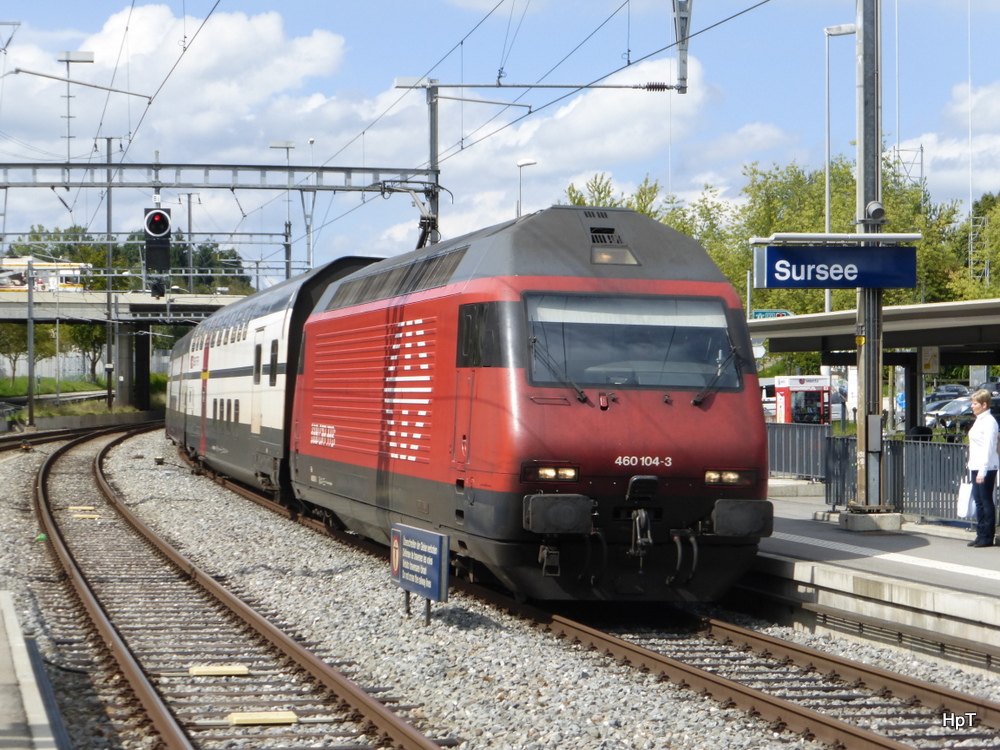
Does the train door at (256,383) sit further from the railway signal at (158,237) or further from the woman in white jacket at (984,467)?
the woman in white jacket at (984,467)

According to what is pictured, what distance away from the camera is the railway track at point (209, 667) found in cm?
716

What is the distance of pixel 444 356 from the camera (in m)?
11.1

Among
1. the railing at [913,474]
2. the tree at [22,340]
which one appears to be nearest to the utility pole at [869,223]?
the railing at [913,474]

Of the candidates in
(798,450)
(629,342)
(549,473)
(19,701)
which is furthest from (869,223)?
(19,701)

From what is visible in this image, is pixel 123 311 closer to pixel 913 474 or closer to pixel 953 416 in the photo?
pixel 953 416

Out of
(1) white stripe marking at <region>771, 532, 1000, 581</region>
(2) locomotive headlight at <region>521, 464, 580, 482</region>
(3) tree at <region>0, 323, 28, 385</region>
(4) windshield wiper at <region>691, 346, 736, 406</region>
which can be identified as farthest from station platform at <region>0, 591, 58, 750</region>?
(3) tree at <region>0, 323, 28, 385</region>

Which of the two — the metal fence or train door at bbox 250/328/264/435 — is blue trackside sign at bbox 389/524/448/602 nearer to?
the metal fence

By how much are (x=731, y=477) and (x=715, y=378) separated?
2.75 ft

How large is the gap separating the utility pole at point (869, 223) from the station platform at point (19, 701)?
969 centimetres

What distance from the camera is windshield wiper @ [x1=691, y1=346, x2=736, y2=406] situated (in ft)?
33.6

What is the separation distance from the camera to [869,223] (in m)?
14.8

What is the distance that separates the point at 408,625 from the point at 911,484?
7738 millimetres

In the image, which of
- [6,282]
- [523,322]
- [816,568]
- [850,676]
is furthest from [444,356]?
[6,282]

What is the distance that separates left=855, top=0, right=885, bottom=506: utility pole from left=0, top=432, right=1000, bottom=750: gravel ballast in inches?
182
